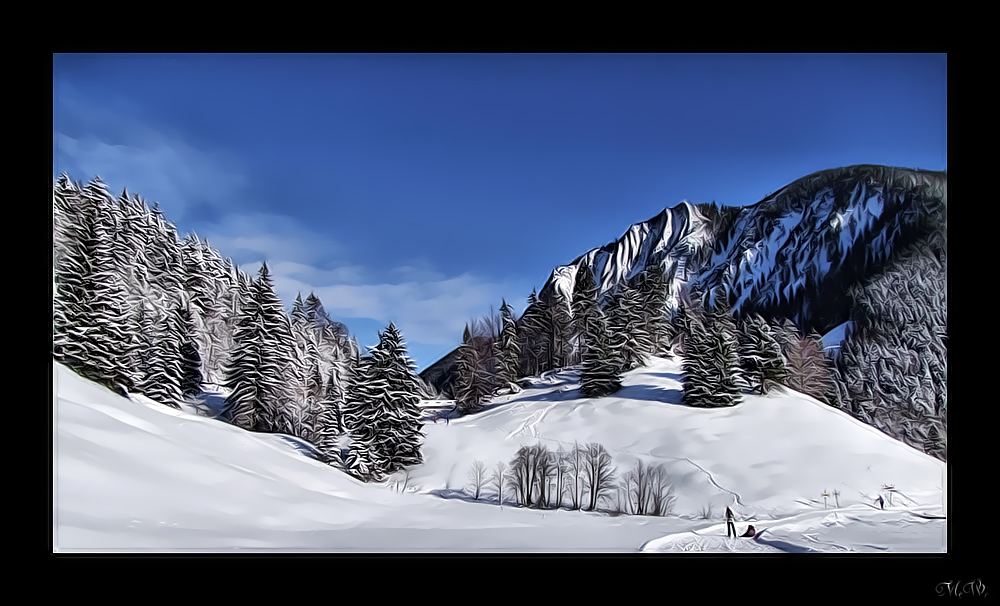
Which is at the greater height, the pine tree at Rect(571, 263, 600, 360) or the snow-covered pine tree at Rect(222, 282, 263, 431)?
the pine tree at Rect(571, 263, 600, 360)

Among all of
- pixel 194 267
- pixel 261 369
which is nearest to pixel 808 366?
pixel 261 369

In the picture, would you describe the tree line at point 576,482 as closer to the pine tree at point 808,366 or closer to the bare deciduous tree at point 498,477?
the bare deciduous tree at point 498,477

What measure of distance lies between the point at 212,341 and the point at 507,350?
3871 mm

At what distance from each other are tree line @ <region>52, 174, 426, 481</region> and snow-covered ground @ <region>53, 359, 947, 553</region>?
0.28 meters

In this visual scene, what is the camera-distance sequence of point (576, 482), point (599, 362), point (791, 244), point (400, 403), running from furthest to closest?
point (599, 362)
point (791, 244)
point (400, 403)
point (576, 482)

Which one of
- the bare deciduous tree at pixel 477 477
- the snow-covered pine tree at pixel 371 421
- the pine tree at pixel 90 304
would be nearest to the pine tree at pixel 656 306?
the bare deciduous tree at pixel 477 477

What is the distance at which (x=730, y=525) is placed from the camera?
14.4 feet

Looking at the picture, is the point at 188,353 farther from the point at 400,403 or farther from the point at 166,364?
the point at 400,403

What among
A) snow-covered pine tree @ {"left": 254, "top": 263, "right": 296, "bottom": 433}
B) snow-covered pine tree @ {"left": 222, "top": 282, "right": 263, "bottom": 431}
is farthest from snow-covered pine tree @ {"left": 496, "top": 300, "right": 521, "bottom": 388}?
snow-covered pine tree @ {"left": 222, "top": 282, "right": 263, "bottom": 431}

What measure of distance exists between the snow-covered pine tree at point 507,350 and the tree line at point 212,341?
114 cm

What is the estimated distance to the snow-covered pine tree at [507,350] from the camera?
201 inches

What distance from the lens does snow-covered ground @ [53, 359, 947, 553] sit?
4273 millimetres

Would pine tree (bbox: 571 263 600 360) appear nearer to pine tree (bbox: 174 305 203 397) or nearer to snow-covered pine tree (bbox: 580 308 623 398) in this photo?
snow-covered pine tree (bbox: 580 308 623 398)
